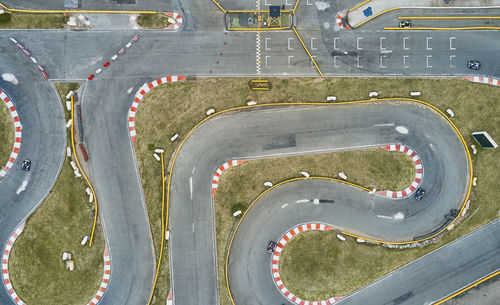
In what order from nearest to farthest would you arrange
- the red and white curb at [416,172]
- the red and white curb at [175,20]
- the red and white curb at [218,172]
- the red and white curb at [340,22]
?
the red and white curb at [218,172] → the red and white curb at [416,172] → the red and white curb at [175,20] → the red and white curb at [340,22]

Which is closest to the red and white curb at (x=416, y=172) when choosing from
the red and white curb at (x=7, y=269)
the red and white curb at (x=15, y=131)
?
the red and white curb at (x=15, y=131)

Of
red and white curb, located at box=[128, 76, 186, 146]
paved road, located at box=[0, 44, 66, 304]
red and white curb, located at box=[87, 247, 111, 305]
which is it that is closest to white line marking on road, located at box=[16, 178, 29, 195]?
paved road, located at box=[0, 44, 66, 304]

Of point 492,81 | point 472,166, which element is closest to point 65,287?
point 472,166

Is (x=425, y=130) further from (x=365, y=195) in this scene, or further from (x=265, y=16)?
(x=265, y=16)

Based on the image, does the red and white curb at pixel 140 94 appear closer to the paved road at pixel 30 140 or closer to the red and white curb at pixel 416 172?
the paved road at pixel 30 140

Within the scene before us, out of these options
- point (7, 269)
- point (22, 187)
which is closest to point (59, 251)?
point (7, 269)

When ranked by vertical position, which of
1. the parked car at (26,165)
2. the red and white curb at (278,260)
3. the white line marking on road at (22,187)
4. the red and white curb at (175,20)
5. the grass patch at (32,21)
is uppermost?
the grass patch at (32,21)
